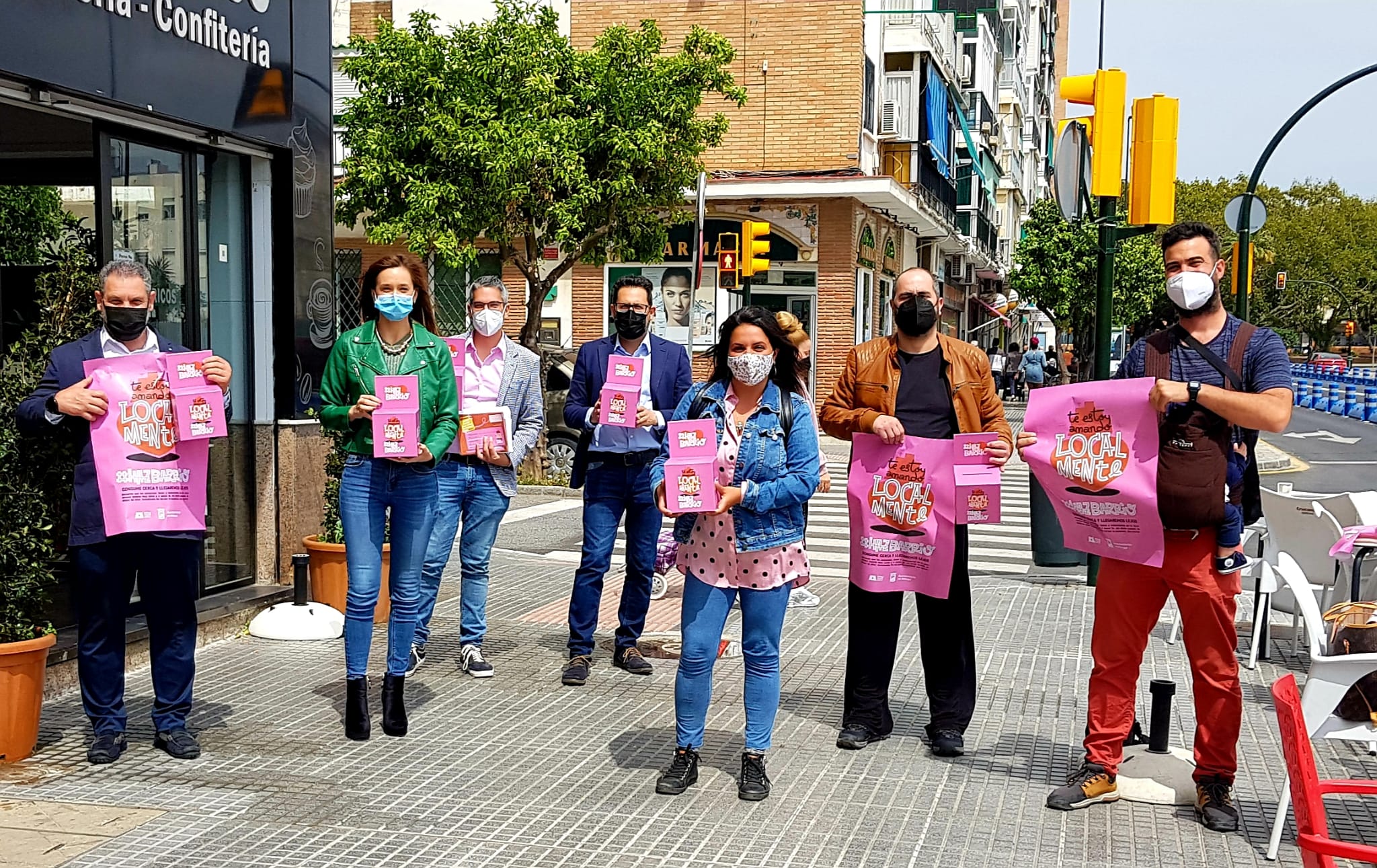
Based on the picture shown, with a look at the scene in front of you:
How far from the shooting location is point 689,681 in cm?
524

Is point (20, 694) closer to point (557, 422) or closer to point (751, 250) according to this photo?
point (557, 422)

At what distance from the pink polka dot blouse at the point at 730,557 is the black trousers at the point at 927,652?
2.74 ft

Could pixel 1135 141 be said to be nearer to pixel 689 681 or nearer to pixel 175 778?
pixel 689 681

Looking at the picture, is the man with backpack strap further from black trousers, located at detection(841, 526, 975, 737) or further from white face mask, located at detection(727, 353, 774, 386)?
white face mask, located at detection(727, 353, 774, 386)

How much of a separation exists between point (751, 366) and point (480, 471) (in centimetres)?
243

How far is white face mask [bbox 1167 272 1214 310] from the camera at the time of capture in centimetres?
485

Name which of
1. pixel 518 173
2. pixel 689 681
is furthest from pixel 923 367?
pixel 518 173

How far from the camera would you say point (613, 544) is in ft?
23.3

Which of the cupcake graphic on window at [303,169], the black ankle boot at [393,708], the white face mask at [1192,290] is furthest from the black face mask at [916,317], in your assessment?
the cupcake graphic on window at [303,169]

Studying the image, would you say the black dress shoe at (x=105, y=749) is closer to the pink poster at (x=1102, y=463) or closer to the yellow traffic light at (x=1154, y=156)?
the pink poster at (x=1102, y=463)

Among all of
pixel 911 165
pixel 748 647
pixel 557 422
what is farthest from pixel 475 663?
pixel 911 165

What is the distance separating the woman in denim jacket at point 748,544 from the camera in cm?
516

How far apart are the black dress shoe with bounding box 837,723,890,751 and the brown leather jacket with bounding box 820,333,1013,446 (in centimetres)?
131

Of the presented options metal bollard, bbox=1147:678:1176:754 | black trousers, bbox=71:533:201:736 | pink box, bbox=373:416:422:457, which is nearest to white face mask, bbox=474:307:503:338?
pink box, bbox=373:416:422:457
